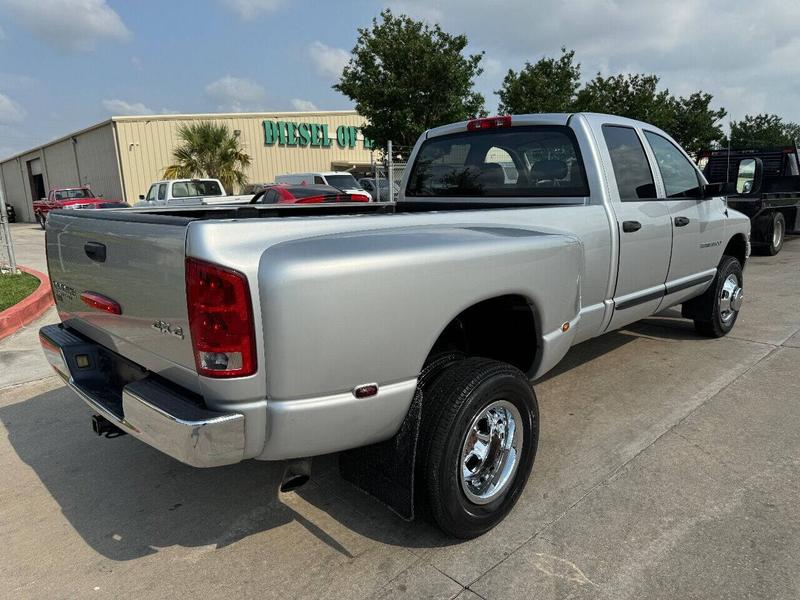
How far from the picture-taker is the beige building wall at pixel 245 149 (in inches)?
1090

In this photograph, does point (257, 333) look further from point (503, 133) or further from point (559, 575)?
point (503, 133)

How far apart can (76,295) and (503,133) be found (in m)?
2.91

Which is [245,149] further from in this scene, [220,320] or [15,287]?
[220,320]

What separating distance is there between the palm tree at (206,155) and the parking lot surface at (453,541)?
25.4 meters

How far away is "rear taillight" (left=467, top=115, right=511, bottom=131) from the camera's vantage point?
13.7 ft

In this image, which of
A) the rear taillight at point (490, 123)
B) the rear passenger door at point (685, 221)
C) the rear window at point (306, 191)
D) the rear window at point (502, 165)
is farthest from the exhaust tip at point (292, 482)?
the rear window at point (306, 191)

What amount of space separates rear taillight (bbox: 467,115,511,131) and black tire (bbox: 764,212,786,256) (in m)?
10.1

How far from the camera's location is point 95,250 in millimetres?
2576

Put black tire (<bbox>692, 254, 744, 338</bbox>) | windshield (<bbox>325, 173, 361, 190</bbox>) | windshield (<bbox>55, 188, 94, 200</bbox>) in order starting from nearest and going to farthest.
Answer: black tire (<bbox>692, 254, 744, 338</bbox>)
windshield (<bbox>325, 173, 361, 190</bbox>)
windshield (<bbox>55, 188, 94, 200</bbox>)

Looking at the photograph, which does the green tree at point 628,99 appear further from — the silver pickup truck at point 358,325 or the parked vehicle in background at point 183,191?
the silver pickup truck at point 358,325

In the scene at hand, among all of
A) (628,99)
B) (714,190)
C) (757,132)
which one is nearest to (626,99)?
(628,99)

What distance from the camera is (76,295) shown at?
9.52 ft

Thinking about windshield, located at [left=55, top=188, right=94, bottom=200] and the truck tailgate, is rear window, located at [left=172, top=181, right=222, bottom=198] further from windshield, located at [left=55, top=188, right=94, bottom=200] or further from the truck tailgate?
the truck tailgate

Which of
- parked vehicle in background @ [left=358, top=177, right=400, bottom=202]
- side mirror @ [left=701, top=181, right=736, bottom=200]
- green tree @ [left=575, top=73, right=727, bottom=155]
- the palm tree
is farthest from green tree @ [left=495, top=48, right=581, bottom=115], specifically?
side mirror @ [left=701, top=181, right=736, bottom=200]
